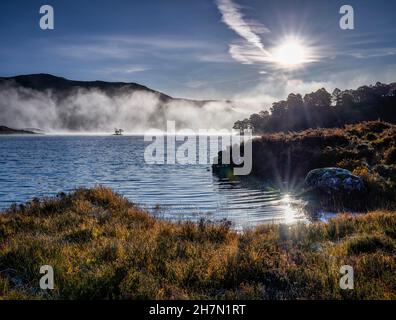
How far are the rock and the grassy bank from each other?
7289 mm

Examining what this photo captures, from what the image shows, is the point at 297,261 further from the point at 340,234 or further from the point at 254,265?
the point at 340,234

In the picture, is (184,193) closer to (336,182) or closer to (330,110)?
(336,182)

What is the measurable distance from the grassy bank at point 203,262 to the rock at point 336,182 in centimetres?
729

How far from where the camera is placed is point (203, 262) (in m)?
7.91

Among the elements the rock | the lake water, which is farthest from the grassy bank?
the rock

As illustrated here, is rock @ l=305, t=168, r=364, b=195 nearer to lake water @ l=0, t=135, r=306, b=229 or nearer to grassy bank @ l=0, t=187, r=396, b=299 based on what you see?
lake water @ l=0, t=135, r=306, b=229

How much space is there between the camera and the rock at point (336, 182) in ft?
63.7

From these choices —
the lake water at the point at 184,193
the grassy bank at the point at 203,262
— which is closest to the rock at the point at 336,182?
the lake water at the point at 184,193

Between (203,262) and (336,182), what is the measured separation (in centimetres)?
1411

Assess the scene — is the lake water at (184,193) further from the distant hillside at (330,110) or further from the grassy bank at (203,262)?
the distant hillside at (330,110)

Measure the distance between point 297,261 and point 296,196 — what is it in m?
14.8
